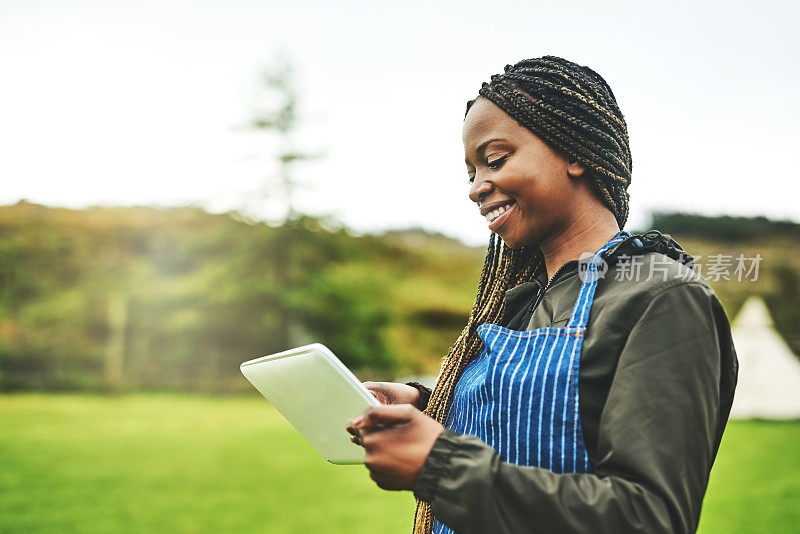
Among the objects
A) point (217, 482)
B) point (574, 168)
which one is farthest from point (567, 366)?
point (217, 482)

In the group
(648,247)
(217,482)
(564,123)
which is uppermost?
(564,123)

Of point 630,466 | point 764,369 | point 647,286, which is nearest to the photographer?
point 630,466

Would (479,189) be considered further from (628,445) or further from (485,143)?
(628,445)

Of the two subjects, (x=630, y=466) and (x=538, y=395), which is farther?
(x=538, y=395)

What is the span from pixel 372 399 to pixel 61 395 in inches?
570

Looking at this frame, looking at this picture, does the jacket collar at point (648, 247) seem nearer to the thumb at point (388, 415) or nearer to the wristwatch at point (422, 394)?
the thumb at point (388, 415)

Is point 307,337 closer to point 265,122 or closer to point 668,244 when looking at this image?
point 265,122

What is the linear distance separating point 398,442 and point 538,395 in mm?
240

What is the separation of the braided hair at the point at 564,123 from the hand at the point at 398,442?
0.45 m

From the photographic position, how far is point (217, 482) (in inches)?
263

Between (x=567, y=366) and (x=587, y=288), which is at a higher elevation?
(x=587, y=288)

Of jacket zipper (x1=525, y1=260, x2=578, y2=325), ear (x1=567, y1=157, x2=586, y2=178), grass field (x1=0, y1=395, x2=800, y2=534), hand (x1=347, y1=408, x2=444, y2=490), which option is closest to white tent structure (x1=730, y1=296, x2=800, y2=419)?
grass field (x1=0, y1=395, x2=800, y2=534)

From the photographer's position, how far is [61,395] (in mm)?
13422

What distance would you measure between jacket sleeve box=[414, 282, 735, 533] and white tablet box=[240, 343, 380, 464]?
0.18 m
